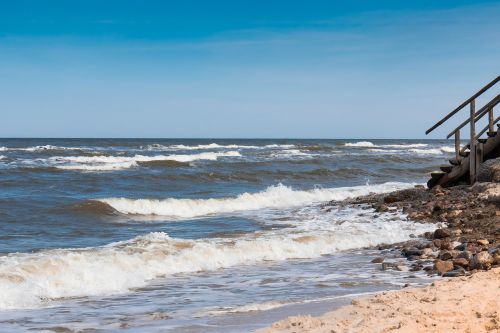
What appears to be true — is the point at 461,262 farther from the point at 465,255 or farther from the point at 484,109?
the point at 484,109

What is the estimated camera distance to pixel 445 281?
690 centimetres

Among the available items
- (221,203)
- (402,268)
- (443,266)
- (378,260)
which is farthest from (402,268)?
(221,203)

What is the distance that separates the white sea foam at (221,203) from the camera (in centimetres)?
1730

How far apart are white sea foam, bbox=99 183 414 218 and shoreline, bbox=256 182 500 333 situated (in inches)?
217

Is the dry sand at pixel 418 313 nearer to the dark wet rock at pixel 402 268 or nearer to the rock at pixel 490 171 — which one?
the dark wet rock at pixel 402 268

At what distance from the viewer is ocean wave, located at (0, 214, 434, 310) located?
770 centimetres

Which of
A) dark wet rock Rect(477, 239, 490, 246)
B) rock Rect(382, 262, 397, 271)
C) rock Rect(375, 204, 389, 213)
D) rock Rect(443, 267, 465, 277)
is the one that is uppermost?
dark wet rock Rect(477, 239, 490, 246)

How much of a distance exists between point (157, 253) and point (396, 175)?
2232cm

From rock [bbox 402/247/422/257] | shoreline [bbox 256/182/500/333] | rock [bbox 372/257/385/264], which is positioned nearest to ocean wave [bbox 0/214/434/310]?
shoreline [bbox 256/182/500/333]

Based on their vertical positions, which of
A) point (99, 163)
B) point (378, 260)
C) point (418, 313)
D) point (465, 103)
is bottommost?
Result: point (378, 260)

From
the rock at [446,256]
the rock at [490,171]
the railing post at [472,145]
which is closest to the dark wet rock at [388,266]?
the rock at [446,256]

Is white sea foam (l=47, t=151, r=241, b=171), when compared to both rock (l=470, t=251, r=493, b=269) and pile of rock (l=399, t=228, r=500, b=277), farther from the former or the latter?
rock (l=470, t=251, r=493, b=269)

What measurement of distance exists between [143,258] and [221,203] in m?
9.16

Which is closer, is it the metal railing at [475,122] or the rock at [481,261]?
the rock at [481,261]
